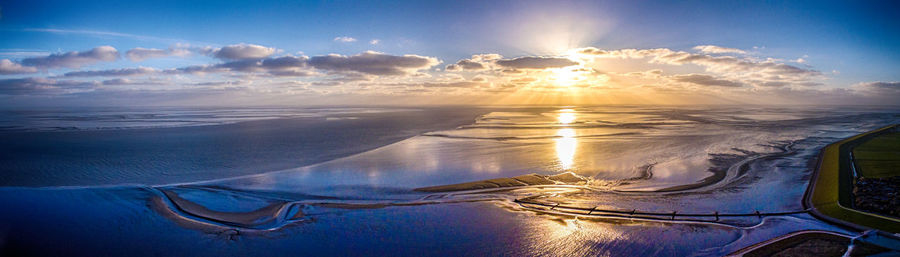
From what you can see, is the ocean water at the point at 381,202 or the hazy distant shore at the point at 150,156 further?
the hazy distant shore at the point at 150,156

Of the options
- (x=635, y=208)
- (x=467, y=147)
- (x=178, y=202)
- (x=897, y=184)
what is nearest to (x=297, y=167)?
(x=178, y=202)

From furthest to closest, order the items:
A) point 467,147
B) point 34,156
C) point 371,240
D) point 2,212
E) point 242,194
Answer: point 467,147
point 34,156
point 242,194
point 2,212
point 371,240

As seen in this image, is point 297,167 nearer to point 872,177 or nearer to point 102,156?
point 102,156

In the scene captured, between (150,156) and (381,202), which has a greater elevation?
(150,156)

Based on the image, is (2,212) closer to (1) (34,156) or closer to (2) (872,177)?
(1) (34,156)

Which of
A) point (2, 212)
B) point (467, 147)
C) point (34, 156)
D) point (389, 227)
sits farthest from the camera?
point (467, 147)

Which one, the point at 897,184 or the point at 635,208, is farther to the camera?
the point at 897,184

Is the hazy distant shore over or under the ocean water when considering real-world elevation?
over

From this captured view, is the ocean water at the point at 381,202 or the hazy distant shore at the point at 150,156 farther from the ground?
the hazy distant shore at the point at 150,156

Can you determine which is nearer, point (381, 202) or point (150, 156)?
point (381, 202)

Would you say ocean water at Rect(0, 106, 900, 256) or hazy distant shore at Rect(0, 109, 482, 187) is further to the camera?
hazy distant shore at Rect(0, 109, 482, 187)
